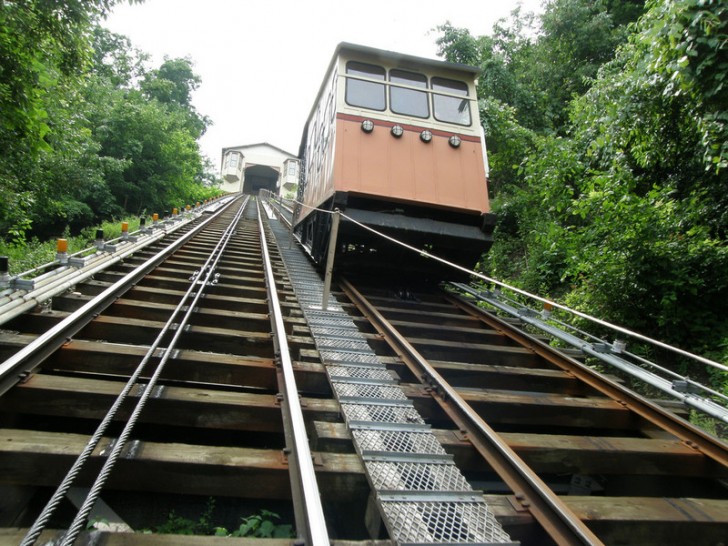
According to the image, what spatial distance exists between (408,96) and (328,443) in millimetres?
5739

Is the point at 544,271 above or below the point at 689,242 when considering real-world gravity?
below

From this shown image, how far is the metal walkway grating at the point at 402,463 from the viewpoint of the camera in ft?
5.62

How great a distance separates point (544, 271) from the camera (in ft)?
30.8

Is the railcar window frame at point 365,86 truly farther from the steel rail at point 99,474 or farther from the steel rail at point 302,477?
the steel rail at point 302,477

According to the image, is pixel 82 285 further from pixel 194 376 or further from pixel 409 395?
pixel 409 395

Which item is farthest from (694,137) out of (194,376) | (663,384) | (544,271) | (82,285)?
(82,285)

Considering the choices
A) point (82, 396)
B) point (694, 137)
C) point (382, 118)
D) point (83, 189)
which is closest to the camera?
point (82, 396)

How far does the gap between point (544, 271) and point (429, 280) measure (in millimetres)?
3670

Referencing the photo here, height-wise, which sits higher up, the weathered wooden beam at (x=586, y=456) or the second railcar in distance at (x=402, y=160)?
the second railcar in distance at (x=402, y=160)

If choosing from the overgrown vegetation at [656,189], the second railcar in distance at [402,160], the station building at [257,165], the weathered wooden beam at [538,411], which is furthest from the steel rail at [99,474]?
the station building at [257,165]

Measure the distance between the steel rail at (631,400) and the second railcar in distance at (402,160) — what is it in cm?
173

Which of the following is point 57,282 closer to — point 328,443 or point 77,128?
point 328,443

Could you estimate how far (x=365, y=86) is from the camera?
21.6ft

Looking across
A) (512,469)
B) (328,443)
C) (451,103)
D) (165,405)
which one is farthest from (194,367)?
(451,103)
